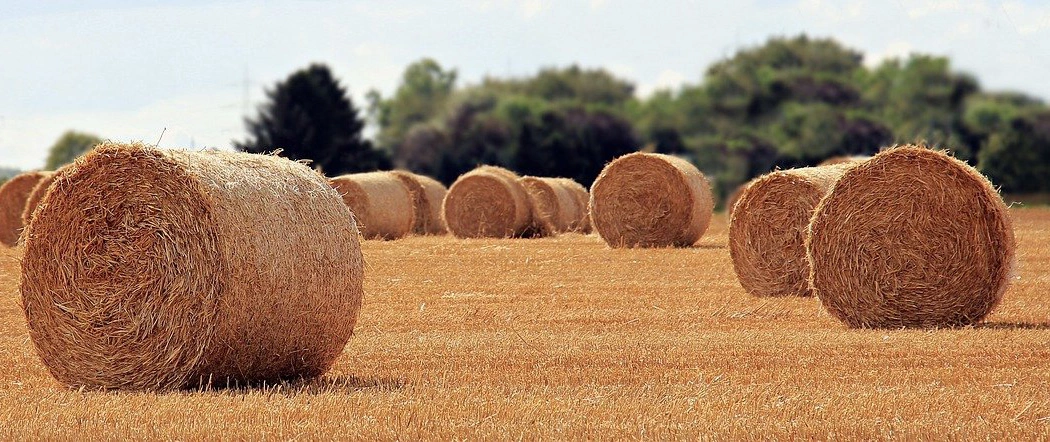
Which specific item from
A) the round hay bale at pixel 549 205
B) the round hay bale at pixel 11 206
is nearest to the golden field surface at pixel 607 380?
the round hay bale at pixel 11 206

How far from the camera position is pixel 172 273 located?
9398 mm

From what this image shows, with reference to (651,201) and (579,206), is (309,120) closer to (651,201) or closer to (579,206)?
(579,206)

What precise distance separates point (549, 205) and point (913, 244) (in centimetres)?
1777

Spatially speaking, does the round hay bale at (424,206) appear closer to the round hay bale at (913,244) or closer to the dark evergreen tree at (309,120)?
the round hay bale at (913,244)

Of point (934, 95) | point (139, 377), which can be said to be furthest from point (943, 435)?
point (934, 95)

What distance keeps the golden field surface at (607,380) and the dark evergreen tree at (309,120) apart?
1491 inches

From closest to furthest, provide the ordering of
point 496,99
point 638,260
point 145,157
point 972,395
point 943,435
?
point 943,435 → point 972,395 → point 145,157 → point 638,260 → point 496,99

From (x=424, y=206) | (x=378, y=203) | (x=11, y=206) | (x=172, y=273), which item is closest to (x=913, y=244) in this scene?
(x=172, y=273)

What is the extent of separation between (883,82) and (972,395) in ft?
33.4

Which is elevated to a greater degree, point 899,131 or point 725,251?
point 899,131

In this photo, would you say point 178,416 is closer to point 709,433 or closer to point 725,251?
point 709,433

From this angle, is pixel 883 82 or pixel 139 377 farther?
pixel 883 82

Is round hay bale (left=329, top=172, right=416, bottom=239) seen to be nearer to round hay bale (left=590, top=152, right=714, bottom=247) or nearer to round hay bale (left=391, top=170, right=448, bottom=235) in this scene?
round hay bale (left=391, top=170, right=448, bottom=235)

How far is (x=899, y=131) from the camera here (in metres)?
18.6
